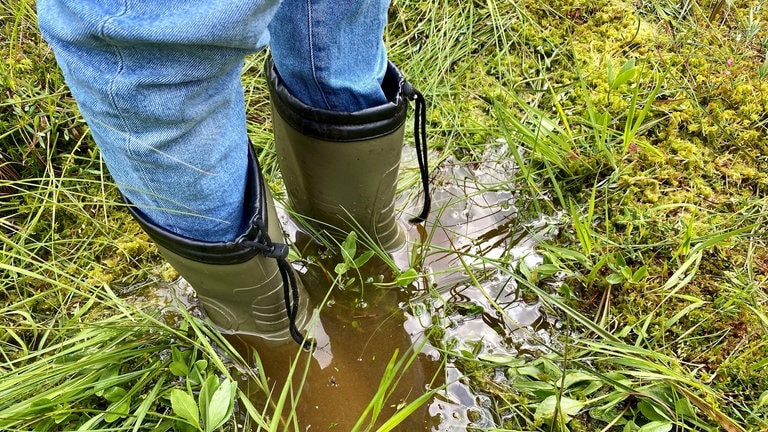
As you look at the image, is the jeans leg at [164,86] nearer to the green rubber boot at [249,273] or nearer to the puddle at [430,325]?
the green rubber boot at [249,273]

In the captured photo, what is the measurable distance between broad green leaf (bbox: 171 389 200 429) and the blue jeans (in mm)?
278

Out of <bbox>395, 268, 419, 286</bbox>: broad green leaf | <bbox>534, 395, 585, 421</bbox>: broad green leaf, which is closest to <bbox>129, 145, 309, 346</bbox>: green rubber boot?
<bbox>395, 268, 419, 286</bbox>: broad green leaf

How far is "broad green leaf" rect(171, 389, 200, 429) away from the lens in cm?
92

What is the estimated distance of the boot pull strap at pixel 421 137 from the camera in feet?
3.57

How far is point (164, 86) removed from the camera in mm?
614

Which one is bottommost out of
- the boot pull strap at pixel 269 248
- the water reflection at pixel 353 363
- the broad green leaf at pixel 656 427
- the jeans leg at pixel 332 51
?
the water reflection at pixel 353 363

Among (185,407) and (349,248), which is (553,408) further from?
(185,407)

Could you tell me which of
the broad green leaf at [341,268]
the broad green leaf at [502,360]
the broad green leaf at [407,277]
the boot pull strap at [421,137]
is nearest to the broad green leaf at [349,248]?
the broad green leaf at [341,268]

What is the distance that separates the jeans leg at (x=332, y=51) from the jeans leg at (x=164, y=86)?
181 mm

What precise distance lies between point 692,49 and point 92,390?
1863 mm

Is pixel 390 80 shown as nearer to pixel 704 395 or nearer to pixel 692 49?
pixel 704 395

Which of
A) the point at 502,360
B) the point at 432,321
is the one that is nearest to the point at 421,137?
the point at 432,321

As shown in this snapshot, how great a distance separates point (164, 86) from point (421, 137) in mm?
832

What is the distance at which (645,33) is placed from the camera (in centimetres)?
173
